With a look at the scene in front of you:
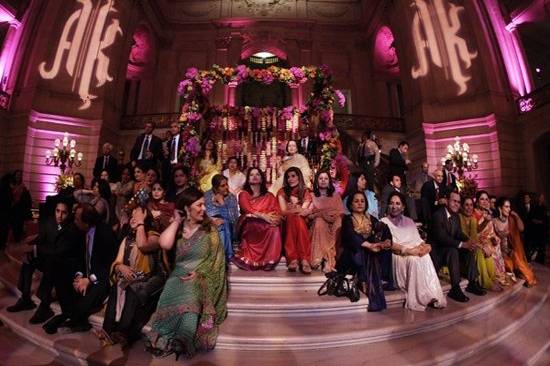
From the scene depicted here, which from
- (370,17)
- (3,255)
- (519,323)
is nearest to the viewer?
(519,323)

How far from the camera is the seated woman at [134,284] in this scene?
2.44m

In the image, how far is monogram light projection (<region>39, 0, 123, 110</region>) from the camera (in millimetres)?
10859

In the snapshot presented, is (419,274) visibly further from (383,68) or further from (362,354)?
(383,68)

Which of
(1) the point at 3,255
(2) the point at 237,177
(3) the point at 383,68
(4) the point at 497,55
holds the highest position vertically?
(3) the point at 383,68

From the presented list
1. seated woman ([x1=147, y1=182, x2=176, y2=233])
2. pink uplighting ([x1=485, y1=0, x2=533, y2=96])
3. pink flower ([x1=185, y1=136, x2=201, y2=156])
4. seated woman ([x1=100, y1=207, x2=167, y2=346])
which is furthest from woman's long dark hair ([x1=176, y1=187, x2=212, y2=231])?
pink uplighting ([x1=485, y1=0, x2=533, y2=96])

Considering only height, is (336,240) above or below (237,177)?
below

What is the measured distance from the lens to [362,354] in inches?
92.1

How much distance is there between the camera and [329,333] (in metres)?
2.47

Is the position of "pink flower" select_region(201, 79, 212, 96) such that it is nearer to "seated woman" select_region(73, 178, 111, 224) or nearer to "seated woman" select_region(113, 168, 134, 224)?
"seated woman" select_region(113, 168, 134, 224)

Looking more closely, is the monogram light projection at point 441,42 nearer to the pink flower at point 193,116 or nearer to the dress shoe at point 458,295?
the pink flower at point 193,116

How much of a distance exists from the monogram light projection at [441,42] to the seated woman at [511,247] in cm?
812

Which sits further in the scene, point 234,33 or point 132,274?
point 234,33

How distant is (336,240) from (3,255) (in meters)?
5.46

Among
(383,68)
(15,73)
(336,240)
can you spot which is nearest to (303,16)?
(383,68)
